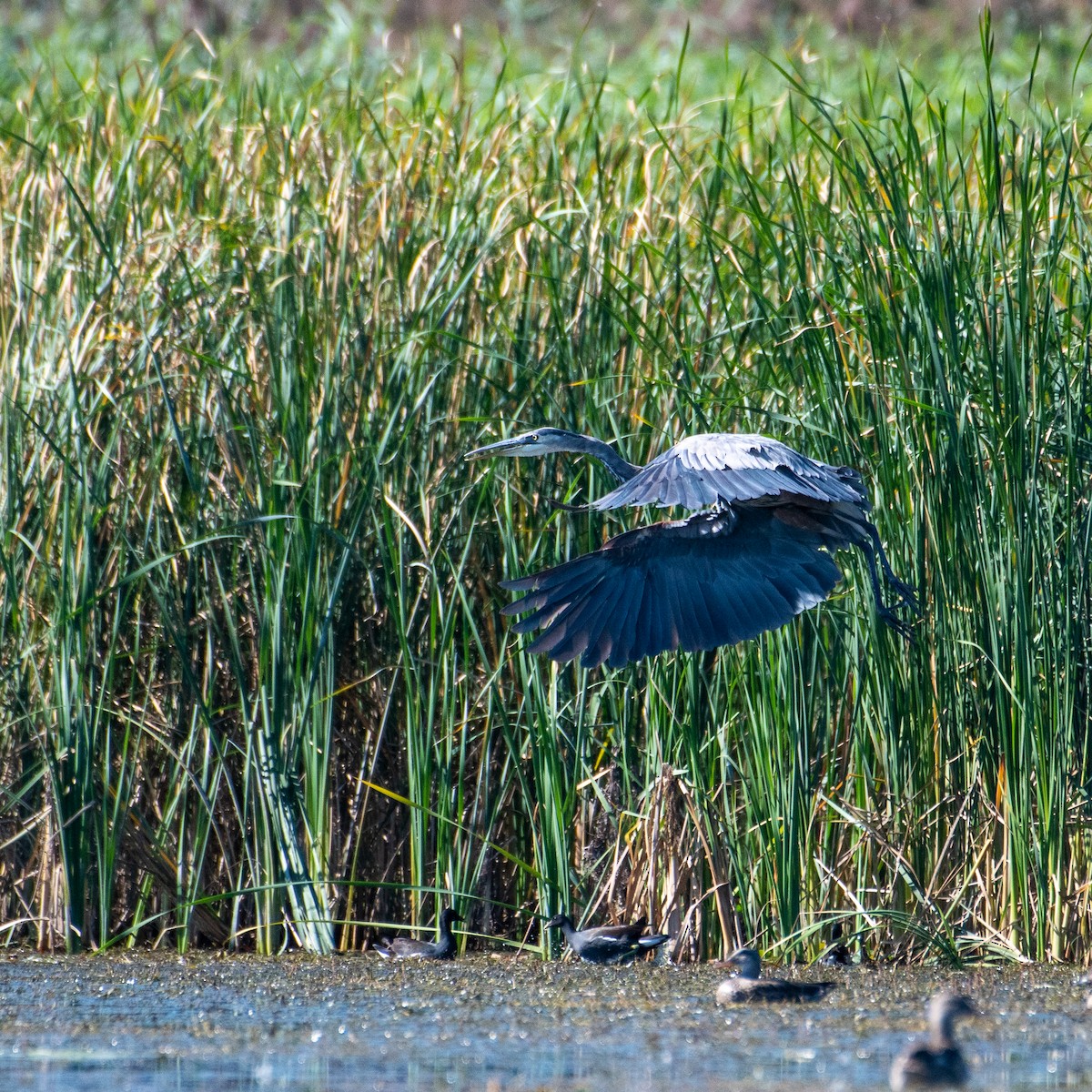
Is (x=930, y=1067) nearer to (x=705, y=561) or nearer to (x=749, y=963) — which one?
(x=749, y=963)

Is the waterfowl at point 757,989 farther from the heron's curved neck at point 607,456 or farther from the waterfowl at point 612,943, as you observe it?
the heron's curved neck at point 607,456

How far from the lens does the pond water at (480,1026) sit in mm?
3123

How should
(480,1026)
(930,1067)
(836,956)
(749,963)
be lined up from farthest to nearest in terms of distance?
1. (836,956)
2. (749,963)
3. (480,1026)
4. (930,1067)

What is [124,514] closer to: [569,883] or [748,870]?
[569,883]

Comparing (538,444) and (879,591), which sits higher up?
(538,444)

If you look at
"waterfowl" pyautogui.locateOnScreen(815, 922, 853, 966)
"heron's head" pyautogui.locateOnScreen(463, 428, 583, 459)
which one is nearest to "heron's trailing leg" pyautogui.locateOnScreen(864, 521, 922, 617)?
"heron's head" pyautogui.locateOnScreen(463, 428, 583, 459)

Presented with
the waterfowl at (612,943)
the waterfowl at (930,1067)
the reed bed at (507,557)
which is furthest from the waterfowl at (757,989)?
the waterfowl at (930,1067)

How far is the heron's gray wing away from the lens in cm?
336

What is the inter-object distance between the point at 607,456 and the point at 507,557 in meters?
0.54

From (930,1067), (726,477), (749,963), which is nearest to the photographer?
(930,1067)

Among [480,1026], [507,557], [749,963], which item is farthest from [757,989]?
[507,557]

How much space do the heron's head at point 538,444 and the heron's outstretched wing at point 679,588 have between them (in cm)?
28

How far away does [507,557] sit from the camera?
14.1 feet

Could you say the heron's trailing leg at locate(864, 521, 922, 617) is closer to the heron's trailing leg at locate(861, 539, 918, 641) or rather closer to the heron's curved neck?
the heron's trailing leg at locate(861, 539, 918, 641)
